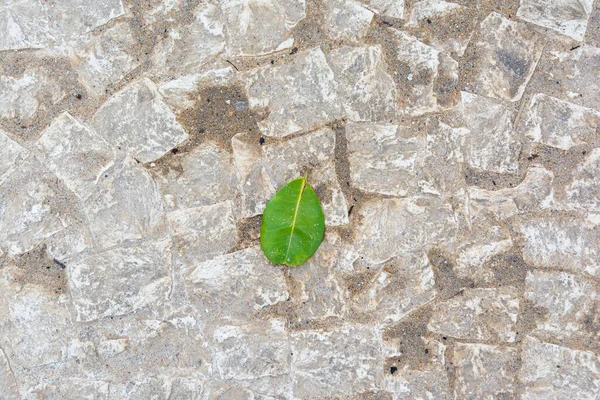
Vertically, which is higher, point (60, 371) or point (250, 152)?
point (250, 152)

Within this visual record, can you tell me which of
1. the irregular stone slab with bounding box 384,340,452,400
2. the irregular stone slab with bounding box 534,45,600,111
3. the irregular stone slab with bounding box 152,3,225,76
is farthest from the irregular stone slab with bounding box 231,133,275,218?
the irregular stone slab with bounding box 534,45,600,111

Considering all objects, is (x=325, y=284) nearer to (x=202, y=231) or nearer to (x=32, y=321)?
(x=202, y=231)

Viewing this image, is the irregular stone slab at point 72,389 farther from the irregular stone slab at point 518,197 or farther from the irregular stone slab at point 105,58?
the irregular stone slab at point 518,197

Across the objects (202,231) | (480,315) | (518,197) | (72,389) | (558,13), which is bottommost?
(72,389)

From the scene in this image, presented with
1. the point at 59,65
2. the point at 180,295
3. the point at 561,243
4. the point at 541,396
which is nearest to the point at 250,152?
the point at 180,295

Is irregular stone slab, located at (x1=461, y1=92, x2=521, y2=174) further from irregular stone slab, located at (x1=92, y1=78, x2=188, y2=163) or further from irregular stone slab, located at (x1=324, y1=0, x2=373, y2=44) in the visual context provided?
irregular stone slab, located at (x1=92, y1=78, x2=188, y2=163)

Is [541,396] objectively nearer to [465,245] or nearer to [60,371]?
[465,245]

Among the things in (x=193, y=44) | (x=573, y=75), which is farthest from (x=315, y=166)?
(x=573, y=75)
